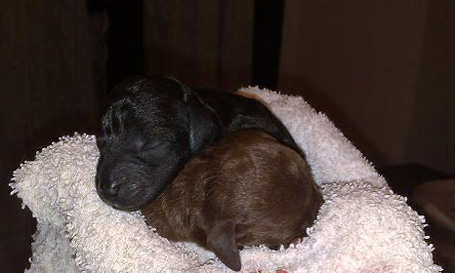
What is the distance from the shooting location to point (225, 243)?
0.84m

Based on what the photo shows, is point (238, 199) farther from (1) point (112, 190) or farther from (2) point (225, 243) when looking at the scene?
(1) point (112, 190)

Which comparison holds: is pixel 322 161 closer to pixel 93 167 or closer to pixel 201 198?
pixel 201 198

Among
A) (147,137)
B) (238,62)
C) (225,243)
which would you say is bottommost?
(238,62)

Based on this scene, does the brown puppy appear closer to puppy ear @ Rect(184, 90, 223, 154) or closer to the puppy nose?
puppy ear @ Rect(184, 90, 223, 154)

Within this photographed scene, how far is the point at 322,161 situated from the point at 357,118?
149 cm

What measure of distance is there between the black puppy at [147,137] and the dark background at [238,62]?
104 cm

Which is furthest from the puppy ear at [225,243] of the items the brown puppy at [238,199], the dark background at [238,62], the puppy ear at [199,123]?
the dark background at [238,62]

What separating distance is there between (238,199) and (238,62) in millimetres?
1556

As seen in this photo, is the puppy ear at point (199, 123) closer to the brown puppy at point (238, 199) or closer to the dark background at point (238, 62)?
the brown puppy at point (238, 199)

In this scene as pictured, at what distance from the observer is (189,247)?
92 cm

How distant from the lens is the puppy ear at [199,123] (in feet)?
2.80

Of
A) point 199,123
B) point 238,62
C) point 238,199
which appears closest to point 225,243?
point 238,199

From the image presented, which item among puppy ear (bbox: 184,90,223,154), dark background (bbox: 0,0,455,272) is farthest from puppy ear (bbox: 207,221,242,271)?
dark background (bbox: 0,0,455,272)

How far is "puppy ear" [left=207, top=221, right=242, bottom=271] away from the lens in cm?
82
